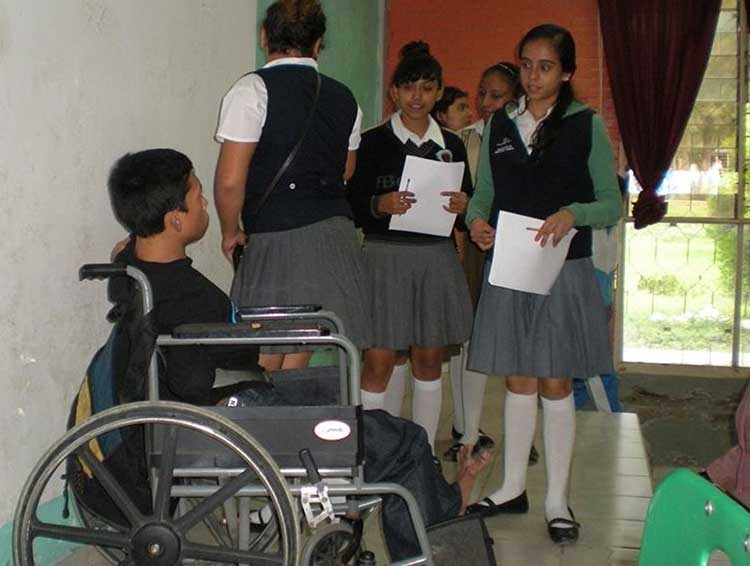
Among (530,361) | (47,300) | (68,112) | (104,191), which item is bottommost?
(530,361)

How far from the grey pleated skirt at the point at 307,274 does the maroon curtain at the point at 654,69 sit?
4.26 metres

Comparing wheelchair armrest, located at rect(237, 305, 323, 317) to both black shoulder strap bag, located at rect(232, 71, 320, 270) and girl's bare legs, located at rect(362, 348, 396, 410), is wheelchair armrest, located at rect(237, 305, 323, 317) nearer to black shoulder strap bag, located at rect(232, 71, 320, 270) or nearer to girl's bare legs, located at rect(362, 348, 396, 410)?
black shoulder strap bag, located at rect(232, 71, 320, 270)

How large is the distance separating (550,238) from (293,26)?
0.80 m

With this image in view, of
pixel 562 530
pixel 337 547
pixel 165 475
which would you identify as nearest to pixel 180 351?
pixel 165 475

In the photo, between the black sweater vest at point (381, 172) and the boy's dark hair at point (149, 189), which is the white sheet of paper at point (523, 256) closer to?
the black sweater vest at point (381, 172)

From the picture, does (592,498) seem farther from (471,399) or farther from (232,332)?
(232,332)

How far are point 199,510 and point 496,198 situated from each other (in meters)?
1.40

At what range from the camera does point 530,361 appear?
2738 mm

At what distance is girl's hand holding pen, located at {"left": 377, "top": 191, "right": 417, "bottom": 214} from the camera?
9.87ft

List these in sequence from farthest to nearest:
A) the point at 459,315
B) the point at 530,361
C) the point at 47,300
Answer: the point at 459,315, the point at 530,361, the point at 47,300

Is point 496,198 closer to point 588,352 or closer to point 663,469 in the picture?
point 588,352

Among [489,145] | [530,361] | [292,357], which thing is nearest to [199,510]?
[292,357]

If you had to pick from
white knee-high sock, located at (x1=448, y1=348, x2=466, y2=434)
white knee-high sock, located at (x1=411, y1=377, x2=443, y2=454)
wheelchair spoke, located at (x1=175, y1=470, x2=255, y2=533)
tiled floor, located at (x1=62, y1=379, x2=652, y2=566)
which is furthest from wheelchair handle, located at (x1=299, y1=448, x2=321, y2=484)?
white knee-high sock, located at (x1=448, y1=348, x2=466, y2=434)

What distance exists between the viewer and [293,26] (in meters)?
2.43
